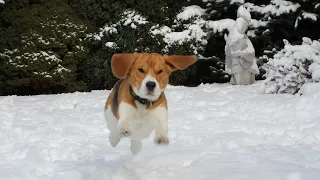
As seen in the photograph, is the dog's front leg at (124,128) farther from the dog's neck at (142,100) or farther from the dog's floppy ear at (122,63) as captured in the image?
the dog's floppy ear at (122,63)

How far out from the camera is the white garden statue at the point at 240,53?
1043 centimetres

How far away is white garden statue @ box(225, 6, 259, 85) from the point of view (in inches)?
411

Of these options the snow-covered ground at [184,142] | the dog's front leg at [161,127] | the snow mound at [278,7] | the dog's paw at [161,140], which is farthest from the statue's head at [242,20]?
the dog's paw at [161,140]

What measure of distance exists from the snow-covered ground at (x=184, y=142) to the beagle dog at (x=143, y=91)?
563 millimetres

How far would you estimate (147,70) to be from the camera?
124 inches

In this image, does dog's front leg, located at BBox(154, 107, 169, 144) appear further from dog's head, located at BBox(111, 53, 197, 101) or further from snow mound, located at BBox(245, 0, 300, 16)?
snow mound, located at BBox(245, 0, 300, 16)

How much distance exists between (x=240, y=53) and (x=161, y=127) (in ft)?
24.3

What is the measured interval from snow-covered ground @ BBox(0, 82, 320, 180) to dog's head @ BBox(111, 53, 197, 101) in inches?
33.7

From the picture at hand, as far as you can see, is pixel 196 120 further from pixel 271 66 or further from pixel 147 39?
pixel 147 39

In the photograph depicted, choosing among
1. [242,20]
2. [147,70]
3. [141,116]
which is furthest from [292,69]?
[147,70]

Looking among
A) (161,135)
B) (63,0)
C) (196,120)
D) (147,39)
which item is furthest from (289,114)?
(63,0)

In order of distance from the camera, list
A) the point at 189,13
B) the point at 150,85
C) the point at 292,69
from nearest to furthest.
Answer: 1. the point at 150,85
2. the point at 292,69
3. the point at 189,13

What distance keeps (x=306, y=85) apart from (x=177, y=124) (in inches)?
106

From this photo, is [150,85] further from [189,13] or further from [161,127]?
[189,13]
